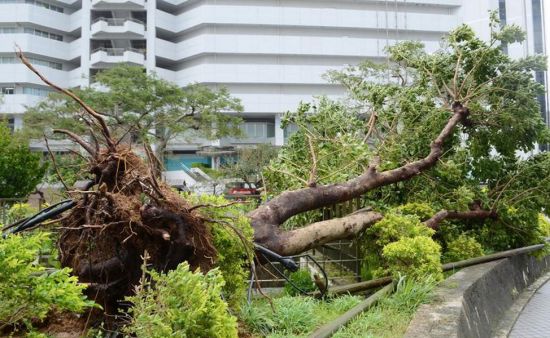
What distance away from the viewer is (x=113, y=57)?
129 feet

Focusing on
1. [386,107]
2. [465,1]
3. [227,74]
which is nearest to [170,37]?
[227,74]

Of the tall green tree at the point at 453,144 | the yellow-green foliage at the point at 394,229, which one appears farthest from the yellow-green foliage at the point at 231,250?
the tall green tree at the point at 453,144

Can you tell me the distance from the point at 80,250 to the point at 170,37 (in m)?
43.8

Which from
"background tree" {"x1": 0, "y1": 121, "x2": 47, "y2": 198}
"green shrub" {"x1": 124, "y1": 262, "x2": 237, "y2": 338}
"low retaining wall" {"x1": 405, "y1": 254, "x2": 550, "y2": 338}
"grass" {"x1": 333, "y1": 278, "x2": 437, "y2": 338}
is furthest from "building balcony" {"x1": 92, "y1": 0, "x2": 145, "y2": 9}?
"green shrub" {"x1": 124, "y1": 262, "x2": 237, "y2": 338}

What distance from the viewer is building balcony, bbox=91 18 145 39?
3950 cm

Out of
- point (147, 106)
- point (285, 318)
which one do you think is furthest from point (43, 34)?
point (285, 318)

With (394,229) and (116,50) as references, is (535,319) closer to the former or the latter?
(394,229)

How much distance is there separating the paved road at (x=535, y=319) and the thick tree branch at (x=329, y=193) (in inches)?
102

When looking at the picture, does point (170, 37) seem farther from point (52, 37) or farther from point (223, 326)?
point (223, 326)

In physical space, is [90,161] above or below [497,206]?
above

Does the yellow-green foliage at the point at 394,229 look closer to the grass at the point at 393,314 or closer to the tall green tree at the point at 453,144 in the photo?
the tall green tree at the point at 453,144

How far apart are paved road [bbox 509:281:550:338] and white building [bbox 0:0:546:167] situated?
33.3 meters

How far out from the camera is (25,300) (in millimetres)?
2451

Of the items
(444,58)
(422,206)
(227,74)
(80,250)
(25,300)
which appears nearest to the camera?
(25,300)
